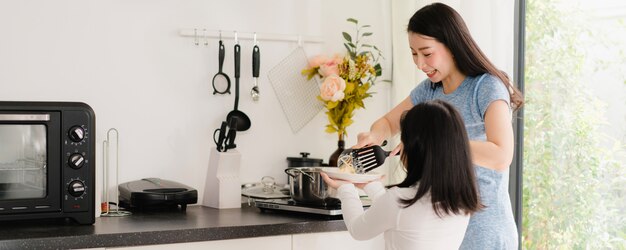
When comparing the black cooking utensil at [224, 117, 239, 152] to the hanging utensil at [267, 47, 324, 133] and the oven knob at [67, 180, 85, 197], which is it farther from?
the oven knob at [67, 180, 85, 197]

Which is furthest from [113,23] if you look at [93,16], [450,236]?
[450,236]

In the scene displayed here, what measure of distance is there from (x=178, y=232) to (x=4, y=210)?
47 cm

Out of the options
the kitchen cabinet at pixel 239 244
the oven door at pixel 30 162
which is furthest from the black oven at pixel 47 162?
the kitchen cabinet at pixel 239 244

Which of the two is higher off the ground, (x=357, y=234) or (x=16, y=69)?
(x=16, y=69)

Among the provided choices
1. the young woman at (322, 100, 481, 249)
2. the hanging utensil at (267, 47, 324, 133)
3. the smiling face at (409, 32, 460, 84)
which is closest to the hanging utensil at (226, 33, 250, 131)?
the hanging utensil at (267, 47, 324, 133)

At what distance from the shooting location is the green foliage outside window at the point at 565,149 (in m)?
2.48

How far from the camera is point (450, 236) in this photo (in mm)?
1844

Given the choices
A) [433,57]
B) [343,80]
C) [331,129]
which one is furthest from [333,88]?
[433,57]

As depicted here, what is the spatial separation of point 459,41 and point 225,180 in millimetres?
1010

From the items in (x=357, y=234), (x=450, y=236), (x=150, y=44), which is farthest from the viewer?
(x=150, y=44)

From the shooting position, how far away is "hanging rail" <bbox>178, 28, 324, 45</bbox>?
2.82 meters

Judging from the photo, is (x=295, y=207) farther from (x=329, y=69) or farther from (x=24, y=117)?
(x=24, y=117)

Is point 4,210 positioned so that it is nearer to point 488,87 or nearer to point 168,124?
point 168,124

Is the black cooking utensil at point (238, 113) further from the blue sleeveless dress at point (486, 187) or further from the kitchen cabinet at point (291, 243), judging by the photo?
the blue sleeveless dress at point (486, 187)
